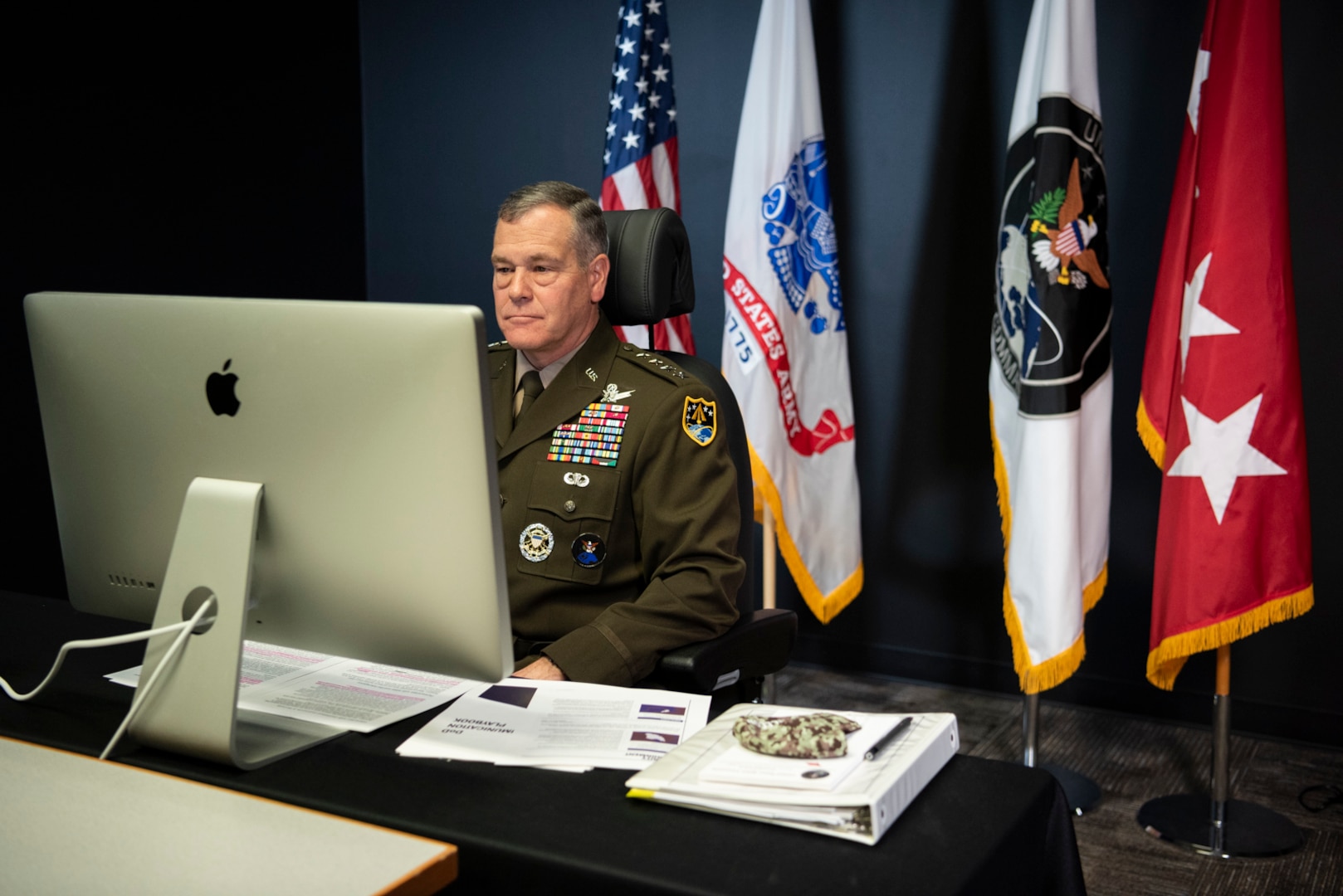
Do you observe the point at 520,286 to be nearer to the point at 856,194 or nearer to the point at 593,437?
the point at 593,437

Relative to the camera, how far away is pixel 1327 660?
9.80ft

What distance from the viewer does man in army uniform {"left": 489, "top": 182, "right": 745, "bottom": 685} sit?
1.71m

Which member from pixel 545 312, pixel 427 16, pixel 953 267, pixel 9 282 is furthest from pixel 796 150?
pixel 9 282

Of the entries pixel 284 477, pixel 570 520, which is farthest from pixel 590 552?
pixel 284 477

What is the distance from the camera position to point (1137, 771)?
113 inches

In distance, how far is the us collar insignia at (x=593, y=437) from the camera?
1800 millimetres

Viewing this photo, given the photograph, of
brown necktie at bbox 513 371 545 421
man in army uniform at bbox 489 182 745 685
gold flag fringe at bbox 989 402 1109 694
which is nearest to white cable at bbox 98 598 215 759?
man in army uniform at bbox 489 182 745 685

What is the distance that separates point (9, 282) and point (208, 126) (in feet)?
2.99

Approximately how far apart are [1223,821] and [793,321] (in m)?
1.52

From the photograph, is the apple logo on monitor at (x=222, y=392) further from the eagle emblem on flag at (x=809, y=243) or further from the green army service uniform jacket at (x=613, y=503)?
the eagle emblem on flag at (x=809, y=243)

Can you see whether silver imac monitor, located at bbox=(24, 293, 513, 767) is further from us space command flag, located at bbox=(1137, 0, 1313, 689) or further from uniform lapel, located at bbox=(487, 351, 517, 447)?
us space command flag, located at bbox=(1137, 0, 1313, 689)

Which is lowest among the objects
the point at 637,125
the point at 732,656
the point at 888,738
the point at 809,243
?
the point at 732,656

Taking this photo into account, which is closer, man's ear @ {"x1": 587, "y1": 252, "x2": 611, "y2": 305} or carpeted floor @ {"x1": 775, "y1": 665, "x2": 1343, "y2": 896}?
man's ear @ {"x1": 587, "y1": 252, "x2": 611, "y2": 305}

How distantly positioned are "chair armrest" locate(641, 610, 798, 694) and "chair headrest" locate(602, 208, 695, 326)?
1.67ft
